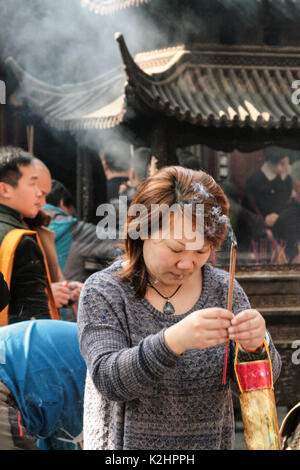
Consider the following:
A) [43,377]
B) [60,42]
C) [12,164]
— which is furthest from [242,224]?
[43,377]

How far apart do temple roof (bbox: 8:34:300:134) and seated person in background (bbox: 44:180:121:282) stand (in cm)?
122

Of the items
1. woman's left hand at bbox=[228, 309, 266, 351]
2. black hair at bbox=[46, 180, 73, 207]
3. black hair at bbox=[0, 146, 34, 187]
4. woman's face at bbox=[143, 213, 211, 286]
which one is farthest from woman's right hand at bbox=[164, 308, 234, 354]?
black hair at bbox=[46, 180, 73, 207]

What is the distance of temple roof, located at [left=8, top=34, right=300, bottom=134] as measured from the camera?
19.1 feet

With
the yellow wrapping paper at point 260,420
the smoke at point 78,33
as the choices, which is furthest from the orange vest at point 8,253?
the smoke at point 78,33

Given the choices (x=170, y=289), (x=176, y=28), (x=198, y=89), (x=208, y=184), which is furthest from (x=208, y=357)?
(x=176, y=28)

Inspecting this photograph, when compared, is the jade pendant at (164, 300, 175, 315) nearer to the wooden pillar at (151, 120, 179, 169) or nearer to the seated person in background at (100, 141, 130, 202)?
the wooden pillar at (151, 120, 179, 169)

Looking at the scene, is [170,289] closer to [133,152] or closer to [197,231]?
[197,231]

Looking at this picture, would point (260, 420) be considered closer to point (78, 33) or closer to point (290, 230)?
point (290, 230)

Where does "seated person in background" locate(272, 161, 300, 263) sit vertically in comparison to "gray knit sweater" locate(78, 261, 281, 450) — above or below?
above

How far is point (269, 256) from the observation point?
6.49 meters

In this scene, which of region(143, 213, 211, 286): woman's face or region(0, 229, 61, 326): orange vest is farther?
region(0, 229, 61, 326): orange vest

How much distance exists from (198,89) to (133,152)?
0.87 m

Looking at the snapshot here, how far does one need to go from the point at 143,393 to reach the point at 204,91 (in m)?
4.91

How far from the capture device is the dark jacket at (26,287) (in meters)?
2.90
